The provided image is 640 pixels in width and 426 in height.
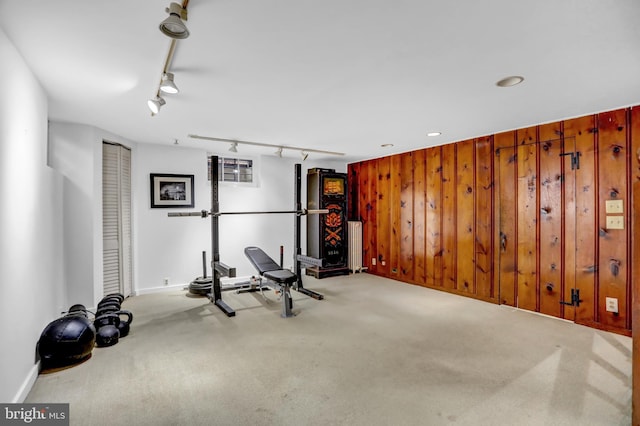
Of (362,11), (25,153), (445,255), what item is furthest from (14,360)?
(445,255)

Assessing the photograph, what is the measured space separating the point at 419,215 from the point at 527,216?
1.73m

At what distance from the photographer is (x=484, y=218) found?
4.43 meters

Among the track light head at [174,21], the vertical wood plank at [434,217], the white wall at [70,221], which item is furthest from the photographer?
the vertical wood plank at [434,217]

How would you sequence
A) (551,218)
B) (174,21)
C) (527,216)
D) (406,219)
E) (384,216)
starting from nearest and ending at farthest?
(174,21), (551,218), (527,216), (406,219), (384,216)

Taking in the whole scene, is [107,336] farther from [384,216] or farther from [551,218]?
[551,218]

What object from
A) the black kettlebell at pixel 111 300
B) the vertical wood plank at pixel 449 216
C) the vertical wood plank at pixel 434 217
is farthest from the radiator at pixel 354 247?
the black kettlebell at pixel 111 300

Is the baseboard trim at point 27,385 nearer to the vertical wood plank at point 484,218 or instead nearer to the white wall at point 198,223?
the white wall at point 198,223

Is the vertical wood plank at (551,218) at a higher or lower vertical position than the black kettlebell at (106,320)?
higher

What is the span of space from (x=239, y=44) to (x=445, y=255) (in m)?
4.35

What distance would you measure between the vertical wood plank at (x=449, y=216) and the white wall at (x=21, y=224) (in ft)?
16.4

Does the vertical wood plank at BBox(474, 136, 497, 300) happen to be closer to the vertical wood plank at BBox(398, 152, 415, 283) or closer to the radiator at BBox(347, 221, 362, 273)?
the vertical wood plank at BBox(398, 152, 415, 283)

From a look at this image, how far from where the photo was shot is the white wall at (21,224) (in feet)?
6.18

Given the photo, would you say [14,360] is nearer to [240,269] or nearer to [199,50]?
[199,50]

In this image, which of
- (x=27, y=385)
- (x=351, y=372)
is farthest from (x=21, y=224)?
(x=351, y=372)
